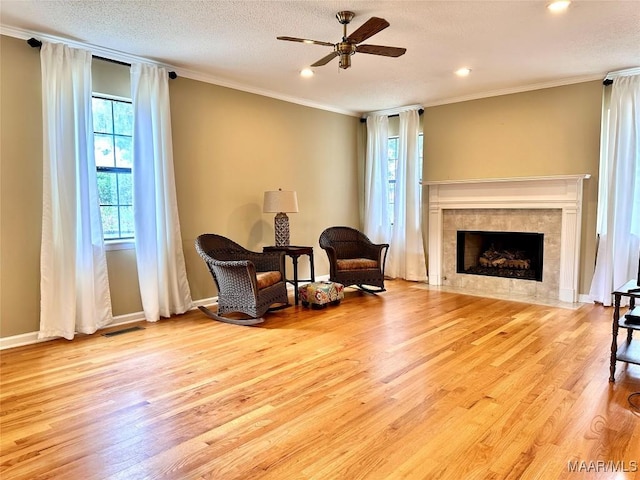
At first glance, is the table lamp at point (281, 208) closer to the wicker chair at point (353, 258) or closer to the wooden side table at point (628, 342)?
the wicker chair at point (353, 258)

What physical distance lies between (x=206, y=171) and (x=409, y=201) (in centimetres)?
311

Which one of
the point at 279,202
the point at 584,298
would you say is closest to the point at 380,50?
the point at 279,202

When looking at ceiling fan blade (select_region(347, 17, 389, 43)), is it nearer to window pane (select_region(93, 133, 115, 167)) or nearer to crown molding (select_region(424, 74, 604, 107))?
window pane (select_region(93, 133, 115, 167))

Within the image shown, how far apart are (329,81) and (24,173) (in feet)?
11.1

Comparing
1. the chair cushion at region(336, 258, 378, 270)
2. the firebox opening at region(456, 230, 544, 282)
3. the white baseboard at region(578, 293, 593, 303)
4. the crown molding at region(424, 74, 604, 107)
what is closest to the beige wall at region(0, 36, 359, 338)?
the chair cushion at region(336, 258, 378, 270)

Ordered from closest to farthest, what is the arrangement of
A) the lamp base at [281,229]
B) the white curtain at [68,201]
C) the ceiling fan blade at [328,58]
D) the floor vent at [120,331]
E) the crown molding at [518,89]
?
1. the ceiling fan blade at [328,58]
2. the white curtain at [68,201]
3. the floor vent at [120,331]
4. the crown molding at [518,89]
5. the lamp base at [281,229]

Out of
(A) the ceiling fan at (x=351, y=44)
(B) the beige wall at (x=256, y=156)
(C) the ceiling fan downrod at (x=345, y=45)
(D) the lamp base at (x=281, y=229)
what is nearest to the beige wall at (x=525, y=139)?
(B) the beige wall at (x=256, y=156)

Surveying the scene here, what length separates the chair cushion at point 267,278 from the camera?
4.51 m

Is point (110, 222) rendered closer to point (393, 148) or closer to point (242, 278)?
point (242, 278)

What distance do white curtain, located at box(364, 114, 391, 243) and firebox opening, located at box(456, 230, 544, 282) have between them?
4.16 feet

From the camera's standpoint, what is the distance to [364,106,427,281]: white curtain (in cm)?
667

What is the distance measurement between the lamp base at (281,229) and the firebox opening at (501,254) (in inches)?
102

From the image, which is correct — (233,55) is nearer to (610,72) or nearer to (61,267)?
(61,267)

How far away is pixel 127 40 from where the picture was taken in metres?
3.98
